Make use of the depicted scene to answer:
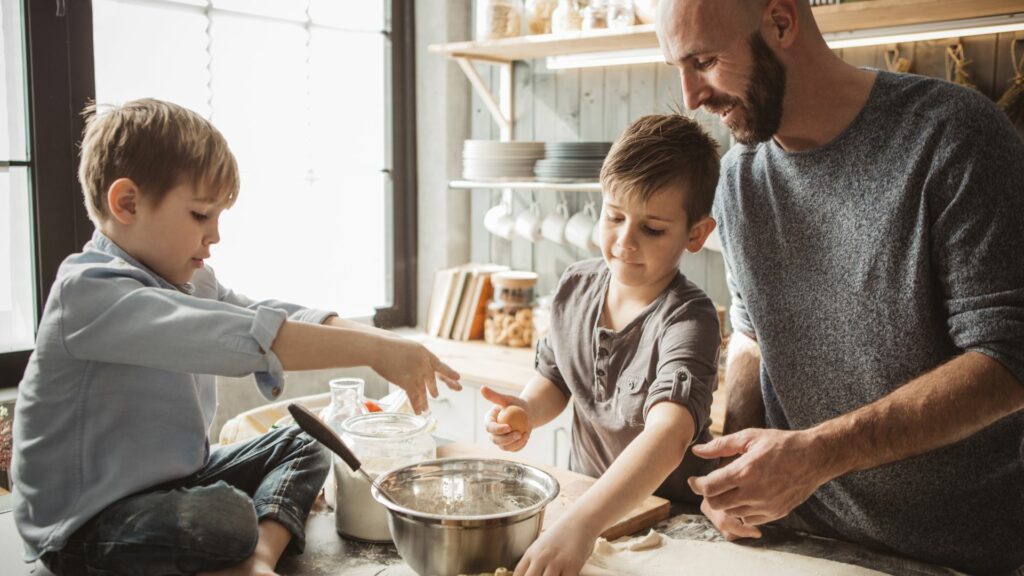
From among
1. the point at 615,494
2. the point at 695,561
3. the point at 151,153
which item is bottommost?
the point at 695,561

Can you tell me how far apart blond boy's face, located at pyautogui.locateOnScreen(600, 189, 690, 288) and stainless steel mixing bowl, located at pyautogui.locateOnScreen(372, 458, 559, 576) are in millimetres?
417

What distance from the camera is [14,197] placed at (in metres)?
2.53

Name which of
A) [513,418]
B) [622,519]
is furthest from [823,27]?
[622,519]

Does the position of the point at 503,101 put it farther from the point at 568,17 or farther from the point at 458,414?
the point at 458,414

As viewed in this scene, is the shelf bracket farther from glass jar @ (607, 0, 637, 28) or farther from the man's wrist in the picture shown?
the man's wrist

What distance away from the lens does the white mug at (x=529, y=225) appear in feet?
10.7

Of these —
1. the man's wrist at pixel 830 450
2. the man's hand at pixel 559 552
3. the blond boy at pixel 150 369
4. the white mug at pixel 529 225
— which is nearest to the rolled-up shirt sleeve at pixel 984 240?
the man's wrist at pixel 830 450

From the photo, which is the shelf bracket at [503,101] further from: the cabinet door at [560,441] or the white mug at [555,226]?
the cabinet door at [560,441]

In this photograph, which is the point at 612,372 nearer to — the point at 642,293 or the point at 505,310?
the point at 642,293

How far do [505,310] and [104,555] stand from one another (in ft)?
7.63

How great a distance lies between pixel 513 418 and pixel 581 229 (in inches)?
Result: 68.4

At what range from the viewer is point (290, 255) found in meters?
3.31

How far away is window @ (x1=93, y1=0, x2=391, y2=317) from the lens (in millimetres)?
2807

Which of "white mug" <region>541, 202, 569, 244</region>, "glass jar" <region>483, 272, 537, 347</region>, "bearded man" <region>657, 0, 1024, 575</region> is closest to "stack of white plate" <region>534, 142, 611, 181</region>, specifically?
"white mug" <region>541, 202, 569, 244</region>
